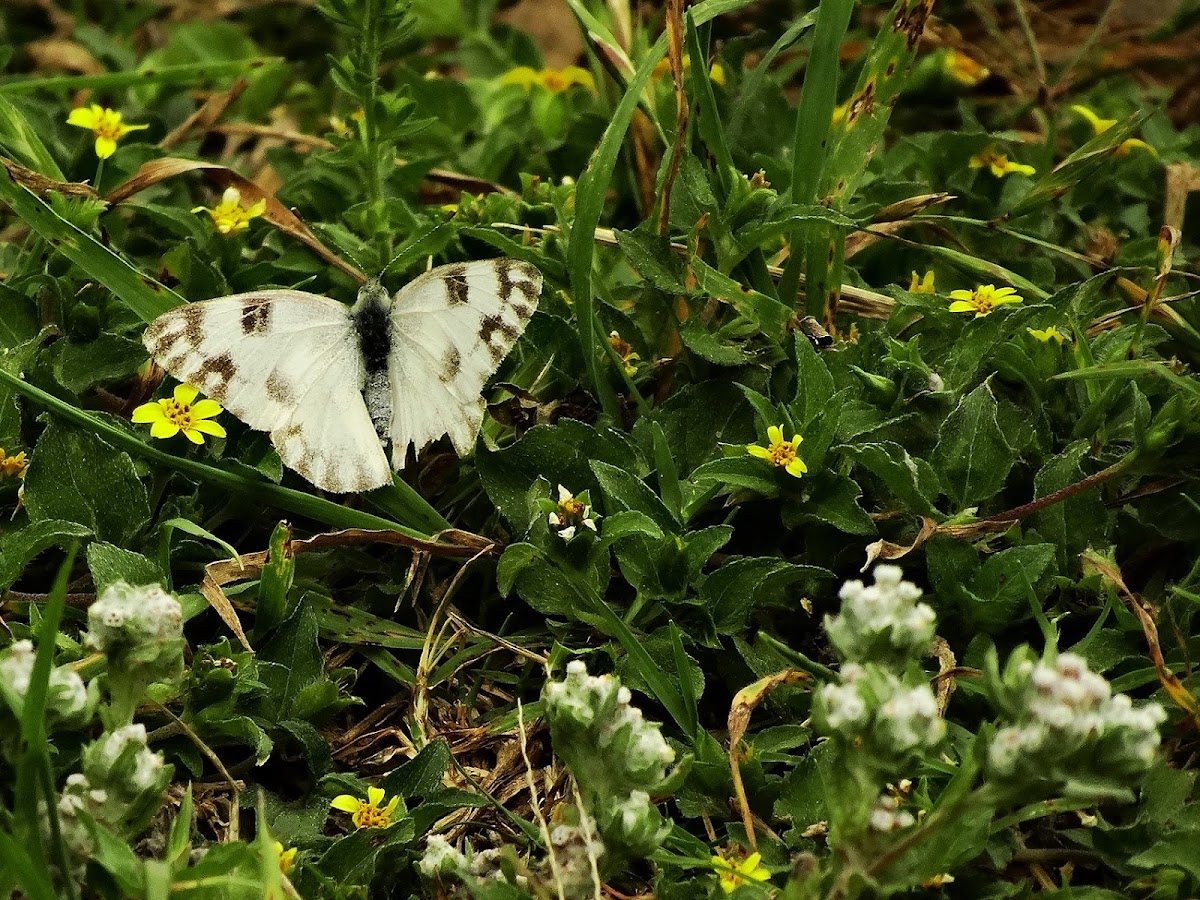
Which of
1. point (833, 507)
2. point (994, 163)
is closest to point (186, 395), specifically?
point (833, 507)

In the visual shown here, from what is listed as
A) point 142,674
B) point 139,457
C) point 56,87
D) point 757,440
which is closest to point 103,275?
point 139,457

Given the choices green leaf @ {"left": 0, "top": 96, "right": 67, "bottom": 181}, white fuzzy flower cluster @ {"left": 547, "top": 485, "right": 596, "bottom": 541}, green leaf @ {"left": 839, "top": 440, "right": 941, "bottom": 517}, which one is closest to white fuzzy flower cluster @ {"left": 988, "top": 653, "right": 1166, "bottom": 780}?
green leaf @ {"left": 839, "top": 440, "right": 941, "bottom": 517}

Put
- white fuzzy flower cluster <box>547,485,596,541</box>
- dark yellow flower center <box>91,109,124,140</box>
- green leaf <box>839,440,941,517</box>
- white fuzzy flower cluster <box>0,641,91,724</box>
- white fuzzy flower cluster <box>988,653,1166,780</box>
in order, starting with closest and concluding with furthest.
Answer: white fuzzy flower cluster <box>988,653,1166,780</box> < white fuzzy flower cluster <box>0,641,91,724</box> < white fuzzy flower cluster <box>547,485,596,541</box> < green leaf <box>839,440,941,517</box> < dark yellow flower center <box>91,109,124,140</box>

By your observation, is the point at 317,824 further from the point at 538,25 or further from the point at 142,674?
the point at 538,25

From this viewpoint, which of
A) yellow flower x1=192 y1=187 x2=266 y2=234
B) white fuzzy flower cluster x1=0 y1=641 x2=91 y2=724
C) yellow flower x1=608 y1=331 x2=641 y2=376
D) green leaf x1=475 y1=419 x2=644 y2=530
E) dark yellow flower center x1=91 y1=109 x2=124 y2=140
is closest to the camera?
white fuzzy flower cluster x1=0 y1=641 x2=91 y2=724

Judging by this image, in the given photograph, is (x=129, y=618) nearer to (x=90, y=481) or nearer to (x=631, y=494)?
(x=90, y=481)

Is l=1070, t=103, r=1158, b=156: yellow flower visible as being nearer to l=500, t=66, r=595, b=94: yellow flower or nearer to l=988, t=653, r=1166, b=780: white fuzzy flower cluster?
l=500, t=66, r=595, b=94: yellow flower

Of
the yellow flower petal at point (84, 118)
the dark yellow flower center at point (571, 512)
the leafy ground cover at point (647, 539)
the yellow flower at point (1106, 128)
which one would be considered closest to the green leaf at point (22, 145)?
the leafy ground cover at point (647, 539)

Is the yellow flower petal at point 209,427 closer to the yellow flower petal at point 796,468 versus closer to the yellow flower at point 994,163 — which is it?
the yellow flower petal at point 796,468
